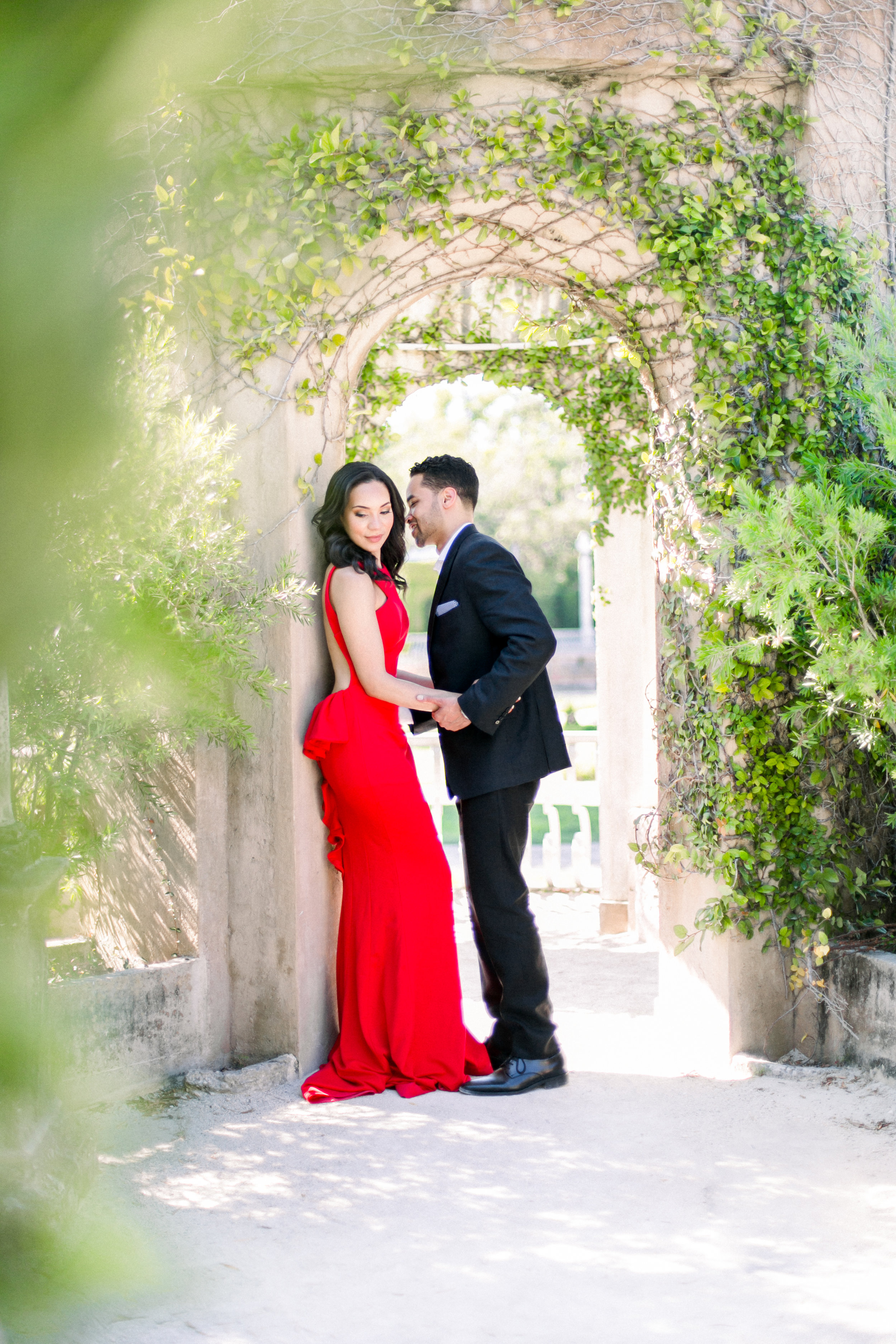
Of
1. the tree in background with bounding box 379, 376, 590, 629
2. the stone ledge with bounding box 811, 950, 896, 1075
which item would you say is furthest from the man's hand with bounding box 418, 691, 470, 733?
the tree in background with bounding box 379, 376, 590, 629

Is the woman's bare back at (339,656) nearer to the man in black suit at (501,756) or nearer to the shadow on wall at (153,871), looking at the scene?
the man in black suit at (501,756)

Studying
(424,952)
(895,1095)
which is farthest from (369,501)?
(895,1095)

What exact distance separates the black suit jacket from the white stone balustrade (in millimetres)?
3310

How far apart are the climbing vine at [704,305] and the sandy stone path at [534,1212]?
75cm

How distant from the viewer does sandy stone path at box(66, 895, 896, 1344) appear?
2.24 meters

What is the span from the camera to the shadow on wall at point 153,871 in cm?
386

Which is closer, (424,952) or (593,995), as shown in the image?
(424,952)

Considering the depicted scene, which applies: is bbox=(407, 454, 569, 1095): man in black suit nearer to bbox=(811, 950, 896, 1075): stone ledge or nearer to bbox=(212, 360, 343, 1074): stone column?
bbox=(212, 360, 343, 1074): stone column

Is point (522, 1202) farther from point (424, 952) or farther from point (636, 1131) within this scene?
point (424, 952)

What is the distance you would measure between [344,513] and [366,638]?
445 mm

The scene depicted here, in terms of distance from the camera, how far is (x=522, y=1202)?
2854mm

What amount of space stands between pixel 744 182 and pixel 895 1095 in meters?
3.08

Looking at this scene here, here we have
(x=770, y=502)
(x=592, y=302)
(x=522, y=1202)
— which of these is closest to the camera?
(x=522, y=1202)

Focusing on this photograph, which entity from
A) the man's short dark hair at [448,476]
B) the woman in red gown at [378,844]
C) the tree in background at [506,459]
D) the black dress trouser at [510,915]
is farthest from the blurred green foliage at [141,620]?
the tree in background at [506,459]
